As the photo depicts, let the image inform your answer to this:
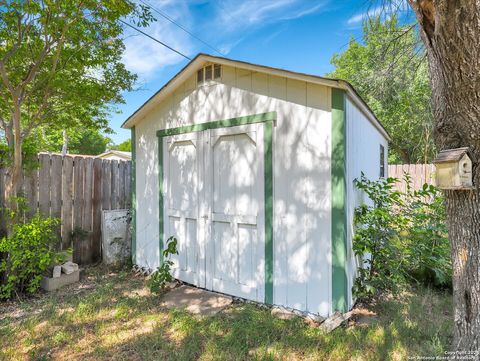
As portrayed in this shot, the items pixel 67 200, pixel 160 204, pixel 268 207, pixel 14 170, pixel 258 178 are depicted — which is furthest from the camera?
pixel 67 200

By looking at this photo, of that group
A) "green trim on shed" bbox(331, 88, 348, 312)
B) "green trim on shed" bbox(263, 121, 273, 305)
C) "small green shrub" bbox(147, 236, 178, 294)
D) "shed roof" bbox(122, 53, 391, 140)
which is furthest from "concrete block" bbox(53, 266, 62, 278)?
"green trim on shed" bbox(331, 88, 348, 312)

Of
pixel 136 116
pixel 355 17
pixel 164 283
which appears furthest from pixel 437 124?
pixel 136 116

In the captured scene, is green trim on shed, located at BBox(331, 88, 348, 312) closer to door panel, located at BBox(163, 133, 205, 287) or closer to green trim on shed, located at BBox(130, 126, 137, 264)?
door panel, located at BBox(163, 133, 205, 287)

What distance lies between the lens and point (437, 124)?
1.73m

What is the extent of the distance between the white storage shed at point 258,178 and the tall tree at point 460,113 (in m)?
1.22

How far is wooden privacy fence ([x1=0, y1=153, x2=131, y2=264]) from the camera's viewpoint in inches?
176

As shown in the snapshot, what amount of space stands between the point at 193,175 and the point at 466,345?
132 inches

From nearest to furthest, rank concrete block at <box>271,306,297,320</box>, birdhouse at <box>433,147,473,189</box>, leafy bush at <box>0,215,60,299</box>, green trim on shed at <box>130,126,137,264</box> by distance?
birdhouse at <box>433,147,473,189</box> → concrete block at <box>271,306,297,320</box> → leafy bush at <box>0,215,60,299</box> → green trim on shed at <box>130,126,137,264</box>

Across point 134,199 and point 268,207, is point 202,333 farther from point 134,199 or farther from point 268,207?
point 134,199

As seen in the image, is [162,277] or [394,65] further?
[162,277]

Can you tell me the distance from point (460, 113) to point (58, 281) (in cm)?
492

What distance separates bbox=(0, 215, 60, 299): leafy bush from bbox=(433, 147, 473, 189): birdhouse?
4200mm

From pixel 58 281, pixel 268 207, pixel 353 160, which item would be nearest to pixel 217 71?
pixel 268 207

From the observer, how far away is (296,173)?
3.24 meters
